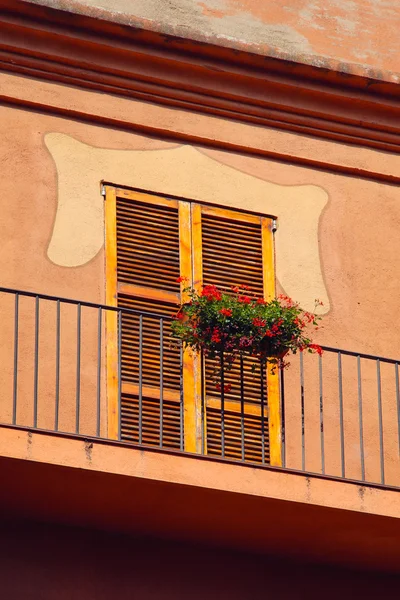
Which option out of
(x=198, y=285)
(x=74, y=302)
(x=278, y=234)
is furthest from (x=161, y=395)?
(x=278, y=234)

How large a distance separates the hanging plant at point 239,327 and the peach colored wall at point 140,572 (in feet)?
4.23

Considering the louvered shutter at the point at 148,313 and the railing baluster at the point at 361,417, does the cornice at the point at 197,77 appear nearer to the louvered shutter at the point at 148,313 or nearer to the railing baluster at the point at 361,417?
the louvered shutter at the point at 148,313

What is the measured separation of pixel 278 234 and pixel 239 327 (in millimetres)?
1635

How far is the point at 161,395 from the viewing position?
478 inches

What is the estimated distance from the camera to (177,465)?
37.9 ft

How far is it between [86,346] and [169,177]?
1558mm

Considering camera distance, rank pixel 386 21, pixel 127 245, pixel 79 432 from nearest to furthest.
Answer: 1. pixel 79 432
2. pixel 127 245
3. pixel 386 21

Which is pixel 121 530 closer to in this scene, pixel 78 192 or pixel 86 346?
pixel 86 346

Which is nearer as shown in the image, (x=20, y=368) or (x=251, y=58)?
(x=20, y=368)

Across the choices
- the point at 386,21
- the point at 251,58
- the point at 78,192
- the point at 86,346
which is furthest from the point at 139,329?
the point at 386,21

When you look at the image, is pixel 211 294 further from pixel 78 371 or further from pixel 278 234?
pixel 278 234

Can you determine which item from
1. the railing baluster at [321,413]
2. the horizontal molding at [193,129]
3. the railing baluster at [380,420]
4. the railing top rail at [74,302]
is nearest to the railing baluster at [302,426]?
the railing baluster at [321,413]

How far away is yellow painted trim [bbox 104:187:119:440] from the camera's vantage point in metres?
12.4

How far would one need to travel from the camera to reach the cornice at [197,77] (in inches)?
526
